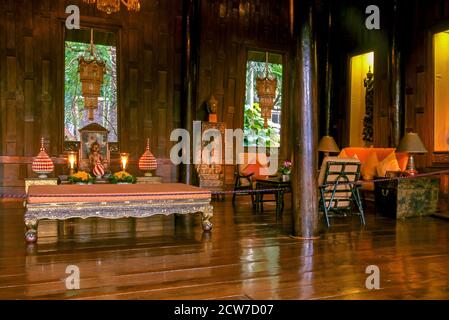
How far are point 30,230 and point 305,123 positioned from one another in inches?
116

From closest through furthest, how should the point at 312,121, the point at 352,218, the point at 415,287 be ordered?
the point at 415,287 → the point at 312,121 → the point at 352,218

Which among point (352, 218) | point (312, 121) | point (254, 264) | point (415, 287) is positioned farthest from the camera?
point (352, 218)

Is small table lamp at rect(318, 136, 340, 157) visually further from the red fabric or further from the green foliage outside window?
the red fabric

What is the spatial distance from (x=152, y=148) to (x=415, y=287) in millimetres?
6602

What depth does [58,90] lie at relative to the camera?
790 centimetres

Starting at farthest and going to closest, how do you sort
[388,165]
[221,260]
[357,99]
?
[357,99] → [388,165] → [221,260]

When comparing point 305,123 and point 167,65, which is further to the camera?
point 167,65

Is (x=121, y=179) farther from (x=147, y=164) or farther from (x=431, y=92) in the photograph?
(x=431, y=92)

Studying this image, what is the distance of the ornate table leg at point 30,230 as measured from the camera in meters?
3.86

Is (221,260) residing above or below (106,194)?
below

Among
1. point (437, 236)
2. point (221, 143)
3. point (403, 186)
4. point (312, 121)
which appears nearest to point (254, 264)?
point (312, 121)

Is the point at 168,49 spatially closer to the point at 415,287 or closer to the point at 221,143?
the point at 221,143

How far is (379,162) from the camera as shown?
7.24 meters

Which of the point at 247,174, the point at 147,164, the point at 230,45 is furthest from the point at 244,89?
the point at 147,164
